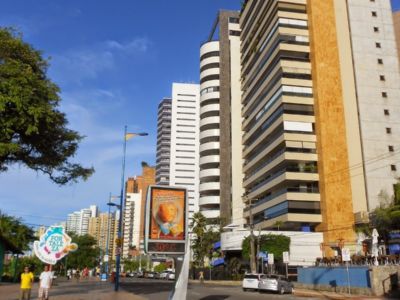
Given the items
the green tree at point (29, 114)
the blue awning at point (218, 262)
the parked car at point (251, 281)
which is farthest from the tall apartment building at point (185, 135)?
the green tree at point (29, 114)

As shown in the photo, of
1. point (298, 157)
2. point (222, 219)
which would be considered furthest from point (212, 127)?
point (298, 157)

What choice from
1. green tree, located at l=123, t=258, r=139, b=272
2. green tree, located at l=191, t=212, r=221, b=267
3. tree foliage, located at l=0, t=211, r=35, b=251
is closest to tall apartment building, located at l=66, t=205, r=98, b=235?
green tree, located at l=123, t=258, r=139, b=272

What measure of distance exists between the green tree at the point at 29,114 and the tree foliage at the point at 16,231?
28656 mm

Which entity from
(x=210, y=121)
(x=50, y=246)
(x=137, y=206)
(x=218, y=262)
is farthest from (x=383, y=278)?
(x=137, y=206)

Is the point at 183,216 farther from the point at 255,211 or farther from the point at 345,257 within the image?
the point at 255,211

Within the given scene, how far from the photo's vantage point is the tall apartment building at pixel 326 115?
2249 inches

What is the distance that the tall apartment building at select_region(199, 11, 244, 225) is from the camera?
8344cm

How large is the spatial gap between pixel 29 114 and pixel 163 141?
474 feet

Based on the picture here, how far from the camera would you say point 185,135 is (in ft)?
498

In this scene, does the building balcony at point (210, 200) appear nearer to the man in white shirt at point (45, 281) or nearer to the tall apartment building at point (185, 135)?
the tall apartment building at point (185, 135)

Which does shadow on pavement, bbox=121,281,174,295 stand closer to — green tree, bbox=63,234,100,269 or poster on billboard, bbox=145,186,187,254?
poster on billboard, bbox=145,186,187,254

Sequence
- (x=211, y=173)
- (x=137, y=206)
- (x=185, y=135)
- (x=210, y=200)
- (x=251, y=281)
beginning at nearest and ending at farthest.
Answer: (x=251, y=281) → (x=210, y=200) → (x=211, y=173) → (x=185, y=135) → (x=137, y=206)

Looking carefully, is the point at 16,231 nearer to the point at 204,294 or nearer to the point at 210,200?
the point at 204,294

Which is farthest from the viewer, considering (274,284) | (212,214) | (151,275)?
(212,214)
